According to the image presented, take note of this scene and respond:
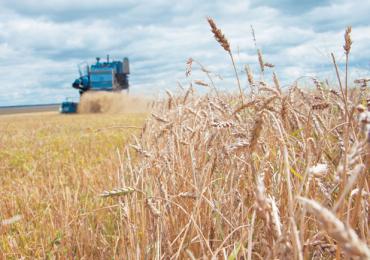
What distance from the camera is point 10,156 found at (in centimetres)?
561

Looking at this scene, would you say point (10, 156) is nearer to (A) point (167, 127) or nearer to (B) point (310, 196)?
(A) point (167, 127)

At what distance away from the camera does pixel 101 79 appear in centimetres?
2881

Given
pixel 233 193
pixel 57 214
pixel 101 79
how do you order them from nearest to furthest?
pixel 233 193
pixel 57 214
pixel 101 79

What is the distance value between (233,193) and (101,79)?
2812cm

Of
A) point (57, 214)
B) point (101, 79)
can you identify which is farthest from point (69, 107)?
point (57, 214)

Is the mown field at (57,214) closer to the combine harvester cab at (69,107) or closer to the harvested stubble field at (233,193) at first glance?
the harvested stubble field at (233,193)

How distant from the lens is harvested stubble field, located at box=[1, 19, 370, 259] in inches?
34.8

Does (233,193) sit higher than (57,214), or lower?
higher

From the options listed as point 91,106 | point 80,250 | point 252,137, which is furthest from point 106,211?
point 91,106

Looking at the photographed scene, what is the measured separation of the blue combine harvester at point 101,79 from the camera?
28625 millimetres

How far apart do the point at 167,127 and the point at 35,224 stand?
48.3 inches

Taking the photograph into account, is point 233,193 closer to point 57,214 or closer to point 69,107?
point 57,214

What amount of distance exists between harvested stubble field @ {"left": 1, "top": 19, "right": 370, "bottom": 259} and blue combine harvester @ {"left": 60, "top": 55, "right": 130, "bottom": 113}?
25715 millimetres

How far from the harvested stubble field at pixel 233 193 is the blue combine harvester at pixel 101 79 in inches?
1012
